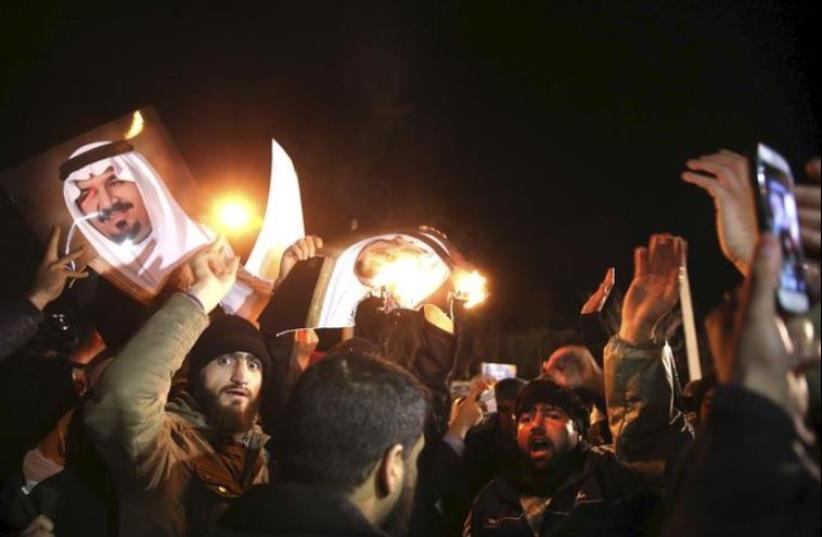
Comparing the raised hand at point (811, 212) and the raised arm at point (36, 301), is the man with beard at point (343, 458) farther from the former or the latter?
the raised arm at point (36, 301)

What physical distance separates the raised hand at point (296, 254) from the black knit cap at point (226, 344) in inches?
17.6

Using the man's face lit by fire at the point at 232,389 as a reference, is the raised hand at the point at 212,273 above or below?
above

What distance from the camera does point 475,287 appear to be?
451 cm

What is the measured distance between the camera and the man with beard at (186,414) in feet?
8.27

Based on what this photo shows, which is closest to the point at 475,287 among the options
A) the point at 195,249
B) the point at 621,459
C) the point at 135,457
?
the point at 621,459

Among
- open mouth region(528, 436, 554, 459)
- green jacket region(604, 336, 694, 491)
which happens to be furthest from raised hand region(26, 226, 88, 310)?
green jacket region(604, 336, 694, 491)

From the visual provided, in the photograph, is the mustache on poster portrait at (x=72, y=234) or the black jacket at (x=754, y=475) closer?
the black jacket at (x=754, y=475)

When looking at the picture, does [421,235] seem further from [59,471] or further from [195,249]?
[59,471]

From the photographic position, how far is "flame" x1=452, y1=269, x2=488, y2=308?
171 inches

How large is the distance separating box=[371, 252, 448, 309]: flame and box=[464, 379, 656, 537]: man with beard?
982 mm

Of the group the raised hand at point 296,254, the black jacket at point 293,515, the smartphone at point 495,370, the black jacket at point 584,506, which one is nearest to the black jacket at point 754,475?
the black jacket at point 293,515

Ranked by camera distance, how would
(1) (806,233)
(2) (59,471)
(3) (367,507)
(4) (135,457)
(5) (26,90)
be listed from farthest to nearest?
(5) (26,90), (2) (59,471), (4) (135,457), (3) (367,507), (1) (806,233)

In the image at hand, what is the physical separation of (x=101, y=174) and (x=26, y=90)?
7.82 feet

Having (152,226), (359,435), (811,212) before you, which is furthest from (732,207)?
(152,226)
